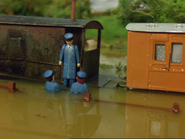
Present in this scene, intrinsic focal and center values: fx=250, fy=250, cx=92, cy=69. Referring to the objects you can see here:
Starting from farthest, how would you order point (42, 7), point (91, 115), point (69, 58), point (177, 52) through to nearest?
1. point (42, 7)
2. point (69, 58)
3. point (177, 52)
4. point (91, 115)

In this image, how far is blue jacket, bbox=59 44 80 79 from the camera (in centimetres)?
779

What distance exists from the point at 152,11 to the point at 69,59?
190 inches

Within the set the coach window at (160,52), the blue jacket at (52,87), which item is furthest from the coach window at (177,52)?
the blue jacket at (52,87)

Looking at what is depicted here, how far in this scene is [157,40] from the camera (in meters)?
7.34

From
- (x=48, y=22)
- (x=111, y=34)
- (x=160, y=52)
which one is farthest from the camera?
(x=111, y=34)

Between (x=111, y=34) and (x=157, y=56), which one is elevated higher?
(x=111, y=34)

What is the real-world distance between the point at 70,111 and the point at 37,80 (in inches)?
130

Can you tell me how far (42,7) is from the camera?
85.3ft

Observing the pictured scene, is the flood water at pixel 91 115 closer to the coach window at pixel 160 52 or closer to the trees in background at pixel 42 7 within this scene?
the coach window at pixel 160 52

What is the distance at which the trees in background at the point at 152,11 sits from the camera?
9812 millimetres

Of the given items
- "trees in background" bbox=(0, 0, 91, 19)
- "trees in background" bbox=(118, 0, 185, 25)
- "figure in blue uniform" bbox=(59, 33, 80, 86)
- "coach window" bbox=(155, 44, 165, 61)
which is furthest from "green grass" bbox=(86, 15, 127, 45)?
"coach window" bbox=(155, 44, 165, 61)

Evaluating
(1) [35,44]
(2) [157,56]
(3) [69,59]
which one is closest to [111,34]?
(1) [35,44]

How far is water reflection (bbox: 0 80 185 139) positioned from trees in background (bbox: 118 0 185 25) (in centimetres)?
388

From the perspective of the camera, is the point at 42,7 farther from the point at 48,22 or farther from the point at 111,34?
the point at 48,22
